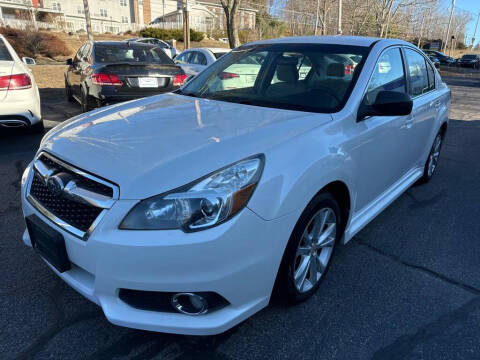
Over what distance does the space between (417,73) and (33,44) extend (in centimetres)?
2719

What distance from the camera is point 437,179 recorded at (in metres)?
4.92

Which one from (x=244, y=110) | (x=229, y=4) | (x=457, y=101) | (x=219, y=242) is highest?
(x=229, y=4)

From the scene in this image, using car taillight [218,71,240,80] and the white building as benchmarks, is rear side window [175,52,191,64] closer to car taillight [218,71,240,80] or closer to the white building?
car taillight [218,71,240,80]

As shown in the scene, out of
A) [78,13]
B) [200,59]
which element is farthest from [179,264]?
[78,13]

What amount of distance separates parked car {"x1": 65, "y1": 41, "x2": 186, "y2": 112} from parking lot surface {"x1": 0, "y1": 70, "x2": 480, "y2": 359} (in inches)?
136

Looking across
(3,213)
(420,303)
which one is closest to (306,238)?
(420,303)

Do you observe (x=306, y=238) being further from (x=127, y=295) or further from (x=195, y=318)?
(x=127, y=295)

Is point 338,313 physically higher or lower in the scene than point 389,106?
Answer: lower

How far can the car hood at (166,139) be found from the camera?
1.77 m

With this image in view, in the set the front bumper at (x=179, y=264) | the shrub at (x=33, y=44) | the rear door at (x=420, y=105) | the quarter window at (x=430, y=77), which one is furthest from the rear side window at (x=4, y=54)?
the shrub at (x=33, y=44)

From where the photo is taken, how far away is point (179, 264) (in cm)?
166

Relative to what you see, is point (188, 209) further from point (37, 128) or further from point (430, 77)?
point (37, 128)

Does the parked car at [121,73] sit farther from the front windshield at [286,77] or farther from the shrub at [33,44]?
the shrub at [33,44]

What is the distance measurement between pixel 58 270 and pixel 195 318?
2.65ft
